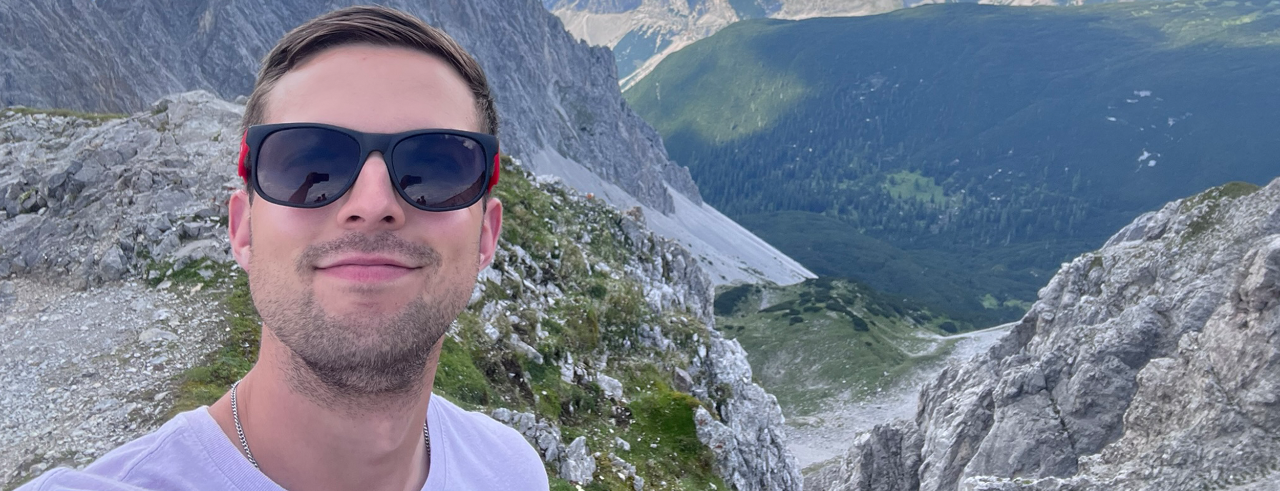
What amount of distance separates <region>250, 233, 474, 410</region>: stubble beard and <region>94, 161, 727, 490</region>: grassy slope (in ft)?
41.8

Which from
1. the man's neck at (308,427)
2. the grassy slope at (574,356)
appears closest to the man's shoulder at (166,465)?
the man's neck at (308,427)

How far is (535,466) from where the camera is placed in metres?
5.17

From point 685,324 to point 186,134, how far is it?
853 inches

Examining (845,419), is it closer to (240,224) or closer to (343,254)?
(240,224)

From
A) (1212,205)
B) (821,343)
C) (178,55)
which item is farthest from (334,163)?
(178,55)

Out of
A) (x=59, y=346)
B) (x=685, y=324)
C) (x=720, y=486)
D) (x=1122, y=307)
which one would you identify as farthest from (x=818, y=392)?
(x=59, y=346)

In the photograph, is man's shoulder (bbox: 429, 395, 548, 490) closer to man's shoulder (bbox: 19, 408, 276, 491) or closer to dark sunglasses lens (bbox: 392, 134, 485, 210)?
man's shoulder (bbox: 19, 408, 276, 491)

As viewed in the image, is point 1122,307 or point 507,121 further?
point 507,121

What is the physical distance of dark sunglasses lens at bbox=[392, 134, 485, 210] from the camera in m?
3.86

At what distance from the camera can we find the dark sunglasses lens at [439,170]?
386 centimetres

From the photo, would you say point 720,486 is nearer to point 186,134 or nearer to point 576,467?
point 576,467

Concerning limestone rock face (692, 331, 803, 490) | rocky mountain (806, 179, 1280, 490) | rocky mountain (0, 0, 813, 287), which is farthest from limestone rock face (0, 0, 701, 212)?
rocky mountain (806, 179, 1280, 490)

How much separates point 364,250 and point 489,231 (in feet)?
3.84

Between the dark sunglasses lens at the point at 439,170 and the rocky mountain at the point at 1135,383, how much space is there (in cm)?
3084
